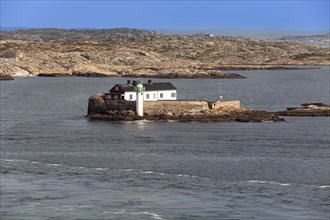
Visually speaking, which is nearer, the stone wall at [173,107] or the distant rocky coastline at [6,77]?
the stone wall at [173,107]

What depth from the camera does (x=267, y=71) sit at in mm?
177875

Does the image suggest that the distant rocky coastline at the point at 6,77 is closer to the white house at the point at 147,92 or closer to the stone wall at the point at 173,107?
the white house at the point at 147,92

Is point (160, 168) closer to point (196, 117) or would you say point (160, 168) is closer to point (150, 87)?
point (196, 117)

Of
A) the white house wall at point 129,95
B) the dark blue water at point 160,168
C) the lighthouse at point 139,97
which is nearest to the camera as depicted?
the dark blue water at point 160,168

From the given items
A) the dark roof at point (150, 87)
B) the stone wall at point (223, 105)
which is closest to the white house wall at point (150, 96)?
the dark roof at point (150, 87)

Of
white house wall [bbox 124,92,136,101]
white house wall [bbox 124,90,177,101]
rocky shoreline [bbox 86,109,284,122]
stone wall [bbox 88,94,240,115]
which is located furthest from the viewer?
white house wall [bbox 124,90,177,101]

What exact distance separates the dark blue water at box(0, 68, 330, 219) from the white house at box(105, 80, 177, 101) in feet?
12.7

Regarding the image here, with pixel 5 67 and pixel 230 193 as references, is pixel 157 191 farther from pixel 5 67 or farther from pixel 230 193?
pixel 5 67

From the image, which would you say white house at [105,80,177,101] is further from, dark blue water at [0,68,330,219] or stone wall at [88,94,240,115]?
dark blue water at [0,68,330,219]

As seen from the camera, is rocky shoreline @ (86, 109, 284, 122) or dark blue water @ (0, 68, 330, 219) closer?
dark blue water @ (0, 68, 330, 219)

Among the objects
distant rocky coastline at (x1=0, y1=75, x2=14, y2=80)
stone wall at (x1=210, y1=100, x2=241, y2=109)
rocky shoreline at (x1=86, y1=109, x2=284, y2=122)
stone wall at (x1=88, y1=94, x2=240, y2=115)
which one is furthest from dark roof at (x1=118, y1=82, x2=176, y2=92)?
distant rocky coastline at (x1=0, y1=75, x2=14, y2=80)

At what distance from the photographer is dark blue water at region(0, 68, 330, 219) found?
120 feet

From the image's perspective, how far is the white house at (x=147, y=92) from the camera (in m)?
72.2

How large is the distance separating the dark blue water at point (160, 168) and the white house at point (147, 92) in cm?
386
